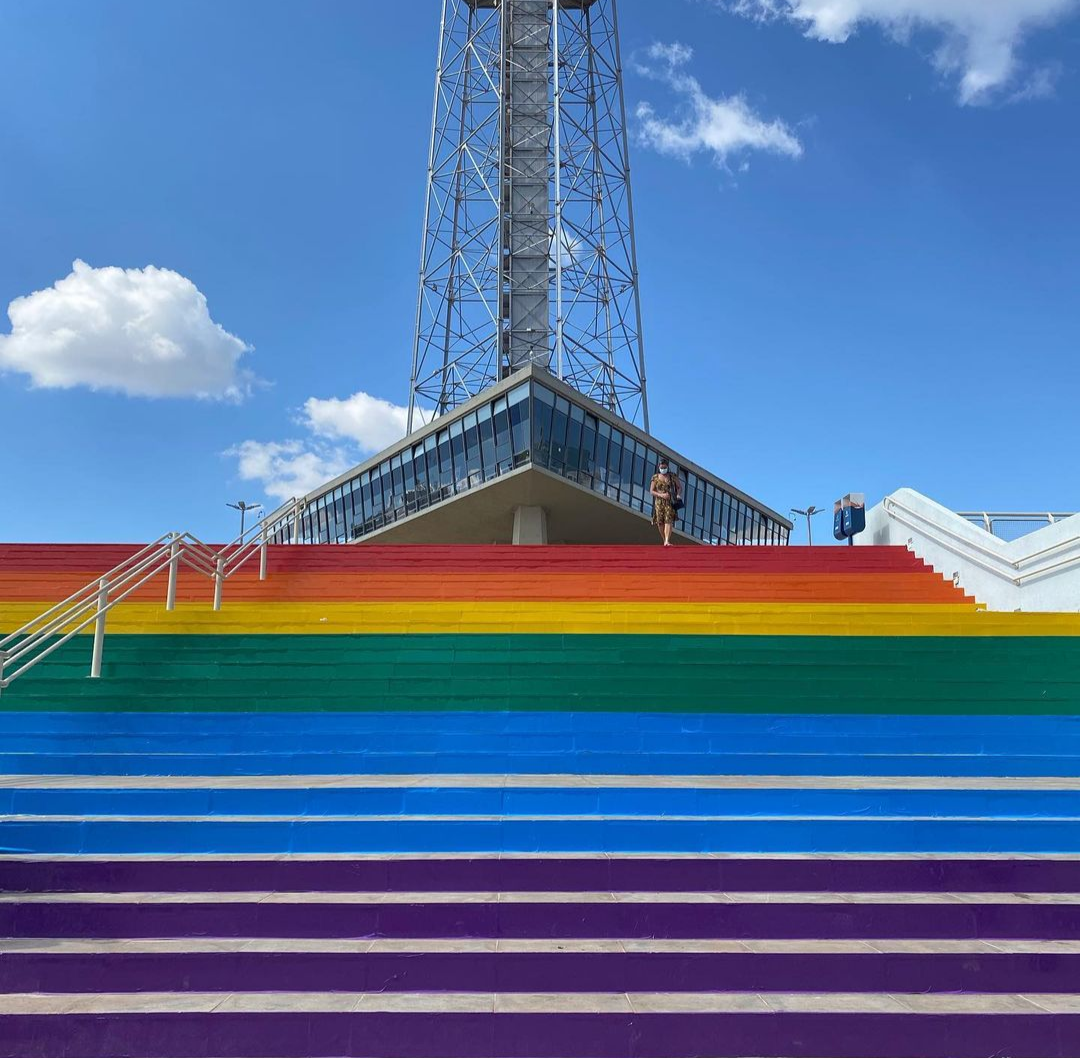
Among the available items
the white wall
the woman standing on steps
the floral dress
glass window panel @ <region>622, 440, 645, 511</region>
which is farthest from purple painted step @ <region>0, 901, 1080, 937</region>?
glass window panel @ <region>622, 440, 645, 511</region>

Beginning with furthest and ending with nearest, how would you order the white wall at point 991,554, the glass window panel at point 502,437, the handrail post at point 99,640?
the glass window panel at point 502,437 → the white wall at point 991,554 → the handrail post at point 99,640

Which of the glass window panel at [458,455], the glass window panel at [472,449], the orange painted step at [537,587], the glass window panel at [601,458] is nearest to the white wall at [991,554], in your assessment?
the orange painted step at [537,587]

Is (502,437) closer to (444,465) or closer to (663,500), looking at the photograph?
(444,465)

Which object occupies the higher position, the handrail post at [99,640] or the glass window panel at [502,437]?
the glass window panel at [502,437]

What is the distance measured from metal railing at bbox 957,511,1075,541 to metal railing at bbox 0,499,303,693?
9.83m

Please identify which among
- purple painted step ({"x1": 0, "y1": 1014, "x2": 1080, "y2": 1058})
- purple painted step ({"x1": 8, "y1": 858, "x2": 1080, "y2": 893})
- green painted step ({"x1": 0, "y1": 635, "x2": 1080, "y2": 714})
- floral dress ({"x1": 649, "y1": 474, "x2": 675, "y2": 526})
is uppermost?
floral dress ({"x1": 649, "y1": 474, "x2": 675, "y2": 526})

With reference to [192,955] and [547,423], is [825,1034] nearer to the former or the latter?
[192,955]

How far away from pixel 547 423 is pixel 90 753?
23279 mm

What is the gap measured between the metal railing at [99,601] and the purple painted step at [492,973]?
274 centimetres

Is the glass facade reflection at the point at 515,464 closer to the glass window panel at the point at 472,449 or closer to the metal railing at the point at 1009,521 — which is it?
the glass window panel at the point at 472,449

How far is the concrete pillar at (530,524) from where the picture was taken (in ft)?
100

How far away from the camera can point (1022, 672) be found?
25.1 ft

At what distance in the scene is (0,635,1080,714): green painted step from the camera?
7.12m

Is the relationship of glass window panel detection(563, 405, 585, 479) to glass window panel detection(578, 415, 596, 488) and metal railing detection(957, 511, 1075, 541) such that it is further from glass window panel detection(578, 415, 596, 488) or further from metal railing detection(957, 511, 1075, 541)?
metal railing detection(957, 511, 1075, 541)
